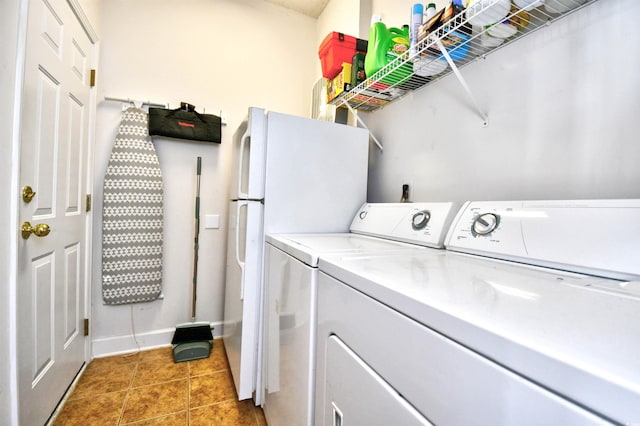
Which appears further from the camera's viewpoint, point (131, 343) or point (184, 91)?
point (184, 91)

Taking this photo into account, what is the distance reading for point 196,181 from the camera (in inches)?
96.5

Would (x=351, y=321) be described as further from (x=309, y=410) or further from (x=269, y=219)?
(x=269, y=219)

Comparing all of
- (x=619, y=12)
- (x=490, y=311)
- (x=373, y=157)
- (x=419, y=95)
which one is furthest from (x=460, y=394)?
(x=373, y=157)

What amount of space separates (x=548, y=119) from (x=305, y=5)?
103 inches

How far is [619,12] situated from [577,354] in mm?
1139

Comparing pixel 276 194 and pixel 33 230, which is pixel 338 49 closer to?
pixel 276 194

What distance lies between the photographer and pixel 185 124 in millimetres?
2297

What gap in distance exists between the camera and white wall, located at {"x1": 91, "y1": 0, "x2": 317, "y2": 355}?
7.24 feet

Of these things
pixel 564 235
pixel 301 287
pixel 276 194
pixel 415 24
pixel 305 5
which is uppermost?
pixel 305 5

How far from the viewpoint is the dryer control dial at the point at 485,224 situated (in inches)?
38.8

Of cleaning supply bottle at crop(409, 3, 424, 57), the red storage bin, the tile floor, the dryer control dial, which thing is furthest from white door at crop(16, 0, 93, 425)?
the dryer control dial

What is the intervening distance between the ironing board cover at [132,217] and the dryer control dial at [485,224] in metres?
2.23

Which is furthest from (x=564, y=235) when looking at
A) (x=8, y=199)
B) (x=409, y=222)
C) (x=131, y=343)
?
(x=131, y=343)

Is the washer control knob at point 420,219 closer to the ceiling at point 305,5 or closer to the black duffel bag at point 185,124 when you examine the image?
the black duffel bag at point 185,124
